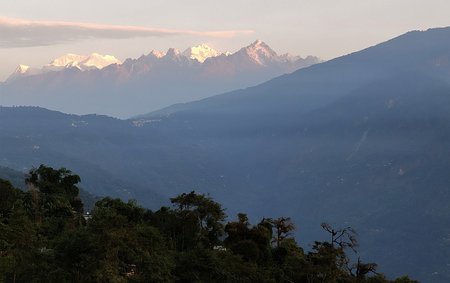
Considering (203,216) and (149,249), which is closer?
(149,249)

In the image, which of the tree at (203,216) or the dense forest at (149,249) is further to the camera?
the tree at (203,216)

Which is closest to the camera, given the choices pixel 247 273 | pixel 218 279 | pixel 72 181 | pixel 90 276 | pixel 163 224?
pixel 90 276

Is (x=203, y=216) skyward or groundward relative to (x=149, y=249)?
skyward

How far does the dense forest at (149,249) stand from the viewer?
184ft

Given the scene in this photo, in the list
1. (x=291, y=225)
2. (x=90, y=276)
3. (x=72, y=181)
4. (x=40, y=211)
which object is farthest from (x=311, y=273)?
(x=72, y=181)

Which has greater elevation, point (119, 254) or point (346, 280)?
point (119, 254)

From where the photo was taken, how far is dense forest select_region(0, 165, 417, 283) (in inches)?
2212

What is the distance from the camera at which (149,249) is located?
6244cm

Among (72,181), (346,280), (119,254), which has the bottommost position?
(346,280)

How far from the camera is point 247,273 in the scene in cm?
7475

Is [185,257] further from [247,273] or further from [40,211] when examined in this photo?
[40,211]

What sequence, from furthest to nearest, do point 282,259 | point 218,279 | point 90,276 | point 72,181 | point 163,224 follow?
point 72,181 < point 163,224 < point 282,259 < point 218,279 < point 90,276

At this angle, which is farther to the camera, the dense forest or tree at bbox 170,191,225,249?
tree at bbox 170,191,225,249

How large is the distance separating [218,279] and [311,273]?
13940 millimetres
